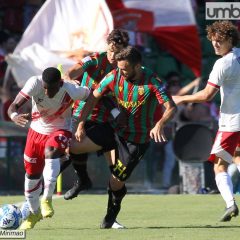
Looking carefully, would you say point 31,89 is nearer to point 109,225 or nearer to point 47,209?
point 47,209

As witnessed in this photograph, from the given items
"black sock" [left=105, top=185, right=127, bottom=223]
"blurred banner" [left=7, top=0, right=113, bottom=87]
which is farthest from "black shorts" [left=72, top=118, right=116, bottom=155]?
"blurred banner" [left=7, top=0, right=113, bottom=87]

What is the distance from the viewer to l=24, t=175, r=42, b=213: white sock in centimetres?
1169

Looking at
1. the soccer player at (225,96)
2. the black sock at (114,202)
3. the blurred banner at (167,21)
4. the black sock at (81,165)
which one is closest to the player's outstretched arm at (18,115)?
the black sock at (114,202)

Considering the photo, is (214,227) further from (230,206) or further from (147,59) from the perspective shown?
(147,59)

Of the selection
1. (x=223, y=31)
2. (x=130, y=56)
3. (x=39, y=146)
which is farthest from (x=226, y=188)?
(x=39, y=146)

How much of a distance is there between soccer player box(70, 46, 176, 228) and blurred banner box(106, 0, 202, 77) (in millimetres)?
8711

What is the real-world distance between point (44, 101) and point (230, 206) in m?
2.28

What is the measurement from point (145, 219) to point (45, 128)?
6.06ft

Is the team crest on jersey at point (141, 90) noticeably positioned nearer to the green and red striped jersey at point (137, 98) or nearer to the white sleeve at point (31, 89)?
the green and red striped jersey at point (137, 98)

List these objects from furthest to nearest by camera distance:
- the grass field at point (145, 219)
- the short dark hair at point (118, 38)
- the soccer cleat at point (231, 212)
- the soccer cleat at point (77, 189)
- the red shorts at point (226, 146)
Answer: the soccer cleat at point (77, 189)
the short dark hair at point (118, 38)
the red shorts at point (226, 146)
the soccer cleat at point (231, 212)
the grass field at point (145, 219)

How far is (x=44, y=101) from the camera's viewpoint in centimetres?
1191

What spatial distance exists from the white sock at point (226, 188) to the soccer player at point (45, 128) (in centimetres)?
171

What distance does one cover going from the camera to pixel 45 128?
1201 cm

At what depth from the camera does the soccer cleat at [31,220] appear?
11.6m
